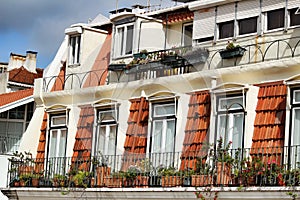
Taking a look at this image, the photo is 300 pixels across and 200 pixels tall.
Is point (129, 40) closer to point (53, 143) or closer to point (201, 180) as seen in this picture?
point (53, 143)

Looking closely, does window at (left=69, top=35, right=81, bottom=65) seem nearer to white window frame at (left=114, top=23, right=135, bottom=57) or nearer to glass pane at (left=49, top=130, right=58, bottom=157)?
white window frame at (left=114, top=23, right=135, bottom=57)

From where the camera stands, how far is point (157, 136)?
3159 centimetres

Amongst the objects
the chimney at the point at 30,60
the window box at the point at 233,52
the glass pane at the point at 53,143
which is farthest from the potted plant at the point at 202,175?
the chimney at the point at 30,60

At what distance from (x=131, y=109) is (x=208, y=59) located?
3.32 m

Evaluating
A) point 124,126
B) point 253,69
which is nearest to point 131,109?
point 124,126

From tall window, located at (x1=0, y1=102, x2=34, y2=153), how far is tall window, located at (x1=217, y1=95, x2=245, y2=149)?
10.8m

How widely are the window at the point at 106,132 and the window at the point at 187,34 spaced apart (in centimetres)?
314

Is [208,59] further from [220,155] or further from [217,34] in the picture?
[220,155]

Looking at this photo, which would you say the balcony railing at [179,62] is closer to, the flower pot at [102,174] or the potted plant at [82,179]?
the flower pot at [102,174]

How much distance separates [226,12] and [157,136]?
4238mm

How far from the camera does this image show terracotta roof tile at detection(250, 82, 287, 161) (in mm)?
27906

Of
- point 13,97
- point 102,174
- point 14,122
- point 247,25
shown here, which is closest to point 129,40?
point 102,174

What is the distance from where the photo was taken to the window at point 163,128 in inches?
1226

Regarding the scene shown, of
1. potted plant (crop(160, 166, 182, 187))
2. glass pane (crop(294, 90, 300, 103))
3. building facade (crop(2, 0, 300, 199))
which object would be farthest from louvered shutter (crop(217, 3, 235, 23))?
potted plant (crop(160, 166, 182, 187))
